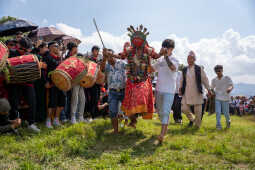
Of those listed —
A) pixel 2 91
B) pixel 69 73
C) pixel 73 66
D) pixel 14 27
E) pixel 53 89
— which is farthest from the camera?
pixel 14 27

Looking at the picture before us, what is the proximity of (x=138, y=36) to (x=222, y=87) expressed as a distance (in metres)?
3.87

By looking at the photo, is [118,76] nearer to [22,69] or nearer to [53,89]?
[53,89]

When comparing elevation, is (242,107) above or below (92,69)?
below

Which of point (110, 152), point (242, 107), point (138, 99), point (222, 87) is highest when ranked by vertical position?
point (222, 87)

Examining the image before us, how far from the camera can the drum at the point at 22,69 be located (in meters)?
4.09

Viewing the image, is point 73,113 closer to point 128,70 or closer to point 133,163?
point 128,70

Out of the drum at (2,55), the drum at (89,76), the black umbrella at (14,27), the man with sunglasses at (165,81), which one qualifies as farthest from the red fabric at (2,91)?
the black umbrella at (14,27)

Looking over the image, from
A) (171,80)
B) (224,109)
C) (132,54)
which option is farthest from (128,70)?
(224,109)

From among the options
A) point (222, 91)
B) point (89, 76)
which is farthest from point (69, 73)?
point (222, 91)

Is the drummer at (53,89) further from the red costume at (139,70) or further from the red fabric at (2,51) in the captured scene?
the red costume at (139,70)

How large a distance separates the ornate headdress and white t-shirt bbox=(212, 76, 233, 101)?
3636 mm

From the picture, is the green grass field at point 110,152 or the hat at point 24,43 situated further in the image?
the hat at point 24,43

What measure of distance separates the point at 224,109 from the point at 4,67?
6.30 metres

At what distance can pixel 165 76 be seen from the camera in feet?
15.5
